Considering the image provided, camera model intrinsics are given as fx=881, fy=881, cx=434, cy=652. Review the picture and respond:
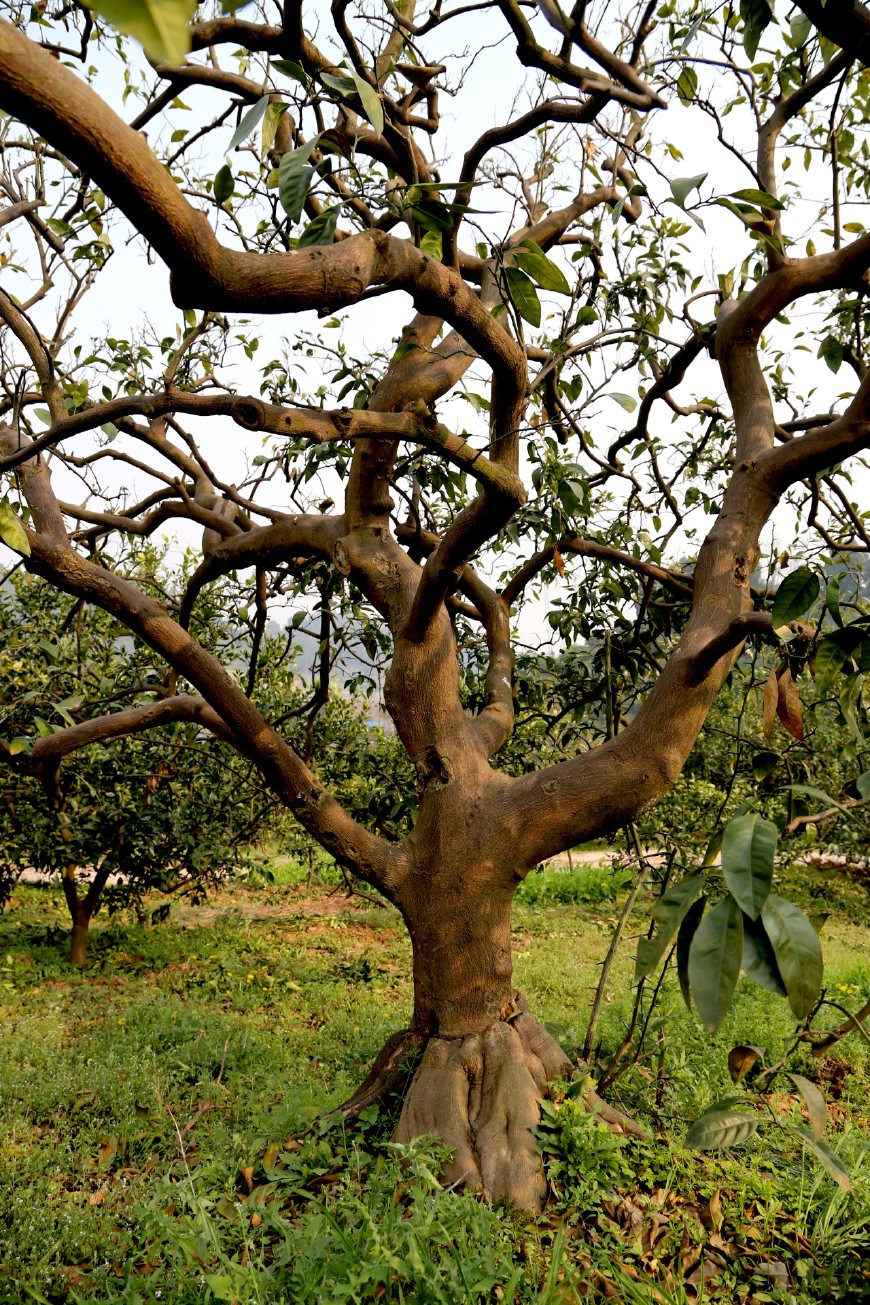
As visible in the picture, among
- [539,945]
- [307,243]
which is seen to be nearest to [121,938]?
[539,945]

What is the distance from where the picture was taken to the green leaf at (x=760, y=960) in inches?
42.9

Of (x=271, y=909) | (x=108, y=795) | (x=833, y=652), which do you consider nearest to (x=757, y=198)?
(x=833, y=652)

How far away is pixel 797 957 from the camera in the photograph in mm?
1056

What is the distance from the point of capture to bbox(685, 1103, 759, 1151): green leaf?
1.51 m

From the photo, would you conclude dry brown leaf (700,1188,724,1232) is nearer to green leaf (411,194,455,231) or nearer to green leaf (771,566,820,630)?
green leaf (771,566,820,630)

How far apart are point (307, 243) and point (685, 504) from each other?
3112 mm

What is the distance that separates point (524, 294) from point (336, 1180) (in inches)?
93.9

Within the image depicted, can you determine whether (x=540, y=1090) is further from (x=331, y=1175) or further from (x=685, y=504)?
(x=685, y=504)

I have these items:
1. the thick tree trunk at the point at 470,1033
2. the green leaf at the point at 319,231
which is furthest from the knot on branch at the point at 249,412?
the thick tree trunk at the point at 470,1033

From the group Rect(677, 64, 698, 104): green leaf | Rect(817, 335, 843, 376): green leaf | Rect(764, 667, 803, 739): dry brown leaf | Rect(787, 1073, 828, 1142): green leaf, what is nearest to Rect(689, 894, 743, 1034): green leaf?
Rect(787, 1073, 828, 1142): green leaf

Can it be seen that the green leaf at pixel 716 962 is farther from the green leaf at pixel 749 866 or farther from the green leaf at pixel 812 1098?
the green leaf at pixel 812 1098

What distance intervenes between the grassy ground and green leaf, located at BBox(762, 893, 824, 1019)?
48.4 inches

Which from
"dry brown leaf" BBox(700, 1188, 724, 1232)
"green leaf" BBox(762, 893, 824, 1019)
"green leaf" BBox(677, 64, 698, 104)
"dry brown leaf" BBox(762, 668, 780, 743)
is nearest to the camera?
"green leaf" BBox(762, 893, 824, 1019)

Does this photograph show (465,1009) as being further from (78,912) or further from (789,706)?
(78,912)
